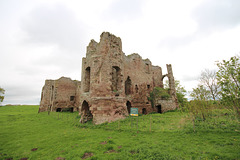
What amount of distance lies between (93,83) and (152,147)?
350 inches

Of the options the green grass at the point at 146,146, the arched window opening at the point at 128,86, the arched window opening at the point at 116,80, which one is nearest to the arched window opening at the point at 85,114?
the arched window opening at the point at 116,80

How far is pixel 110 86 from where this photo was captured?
12.9 metres

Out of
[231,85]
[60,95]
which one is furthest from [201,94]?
[60,95]

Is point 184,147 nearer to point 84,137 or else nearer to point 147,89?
point 84,137

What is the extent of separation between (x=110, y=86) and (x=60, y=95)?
17.8 m

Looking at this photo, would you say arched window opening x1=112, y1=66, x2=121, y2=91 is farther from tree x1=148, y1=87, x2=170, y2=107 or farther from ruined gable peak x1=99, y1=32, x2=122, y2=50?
tree x1=148, y1=87, x2=170, y2=107


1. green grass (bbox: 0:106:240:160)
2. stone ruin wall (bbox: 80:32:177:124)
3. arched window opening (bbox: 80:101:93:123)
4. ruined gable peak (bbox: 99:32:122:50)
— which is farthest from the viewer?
ruined gable peak (bbox: 99:32:122:50)

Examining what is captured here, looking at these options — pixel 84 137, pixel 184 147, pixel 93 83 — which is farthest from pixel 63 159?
pixel 93 83

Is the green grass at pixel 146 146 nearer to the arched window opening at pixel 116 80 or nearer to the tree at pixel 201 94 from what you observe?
the tree at pixel 201 94

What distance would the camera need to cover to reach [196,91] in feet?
31.8

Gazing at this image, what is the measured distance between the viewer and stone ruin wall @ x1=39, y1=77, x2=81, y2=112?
25.3 m

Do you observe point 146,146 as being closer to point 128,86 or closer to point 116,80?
point 116,80

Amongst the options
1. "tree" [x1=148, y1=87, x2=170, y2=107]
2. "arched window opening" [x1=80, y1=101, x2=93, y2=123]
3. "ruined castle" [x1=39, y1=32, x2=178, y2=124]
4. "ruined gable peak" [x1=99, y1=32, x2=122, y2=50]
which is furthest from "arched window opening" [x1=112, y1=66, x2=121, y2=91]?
"tree" [x1=148, y1=87, x2=170, y2=107]

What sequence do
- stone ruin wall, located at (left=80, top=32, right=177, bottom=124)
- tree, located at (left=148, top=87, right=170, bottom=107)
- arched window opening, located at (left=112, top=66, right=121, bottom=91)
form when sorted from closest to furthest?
stone ruin wall, located at (left=80, top=32, right=177, bottom=124), arched window opening, located at (left=112, top=66, right=121, bottom=91), tree, located at (left=148, top=87, right=170, bottom=107)
